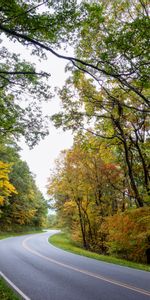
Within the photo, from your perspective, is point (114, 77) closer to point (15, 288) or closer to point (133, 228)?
point (15, 288)

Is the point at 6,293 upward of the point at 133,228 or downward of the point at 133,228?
downward

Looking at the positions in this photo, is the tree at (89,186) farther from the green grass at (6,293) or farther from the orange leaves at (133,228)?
the green grass at (6,293)

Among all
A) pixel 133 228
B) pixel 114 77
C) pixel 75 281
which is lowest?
pixel 75 281

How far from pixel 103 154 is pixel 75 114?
12.4 feet

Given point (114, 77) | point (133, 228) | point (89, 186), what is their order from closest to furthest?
1. point (114, 77)
2. point (133, 228)
3. point (89, 186)

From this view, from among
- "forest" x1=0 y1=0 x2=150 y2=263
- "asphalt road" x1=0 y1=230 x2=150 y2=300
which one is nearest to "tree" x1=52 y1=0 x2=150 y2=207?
"forest" x1=0 y1=0 x2=150 y2=263

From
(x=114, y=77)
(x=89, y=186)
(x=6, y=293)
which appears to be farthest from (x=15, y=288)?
(x=89, y=186)

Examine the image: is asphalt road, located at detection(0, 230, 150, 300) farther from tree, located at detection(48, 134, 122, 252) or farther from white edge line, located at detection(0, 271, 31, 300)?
tree, located at detection(48, 134, 122, 252)

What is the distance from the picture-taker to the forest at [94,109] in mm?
8328

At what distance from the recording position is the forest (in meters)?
8.33

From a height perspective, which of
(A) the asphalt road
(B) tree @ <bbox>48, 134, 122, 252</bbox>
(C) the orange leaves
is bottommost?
(A) the asphalt road

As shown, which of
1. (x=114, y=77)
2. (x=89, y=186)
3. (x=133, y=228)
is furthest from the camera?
(x=89, y=186)

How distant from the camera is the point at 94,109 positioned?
56.5 ft

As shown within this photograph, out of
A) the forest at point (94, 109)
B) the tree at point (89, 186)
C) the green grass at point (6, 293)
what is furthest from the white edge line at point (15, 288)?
the tree at point (89, 186)
